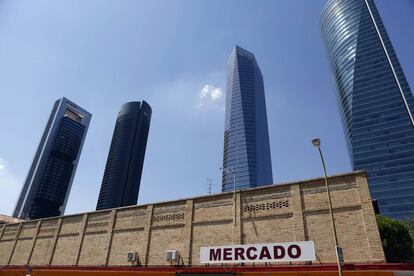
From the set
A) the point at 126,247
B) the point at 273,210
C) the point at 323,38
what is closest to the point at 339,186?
the point at 273,210

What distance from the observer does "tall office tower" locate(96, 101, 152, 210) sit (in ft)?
507

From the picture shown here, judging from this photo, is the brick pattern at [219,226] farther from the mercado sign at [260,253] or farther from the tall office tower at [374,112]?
the tall office tower at [374,112]

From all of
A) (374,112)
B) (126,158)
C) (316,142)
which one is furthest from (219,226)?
(374,112)

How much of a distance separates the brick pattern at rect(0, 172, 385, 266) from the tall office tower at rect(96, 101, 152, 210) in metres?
125

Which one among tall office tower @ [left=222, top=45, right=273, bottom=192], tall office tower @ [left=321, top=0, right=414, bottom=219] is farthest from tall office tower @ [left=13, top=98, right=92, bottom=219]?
tall office tower @ [left=321, top=0, right=414, bottom=219]

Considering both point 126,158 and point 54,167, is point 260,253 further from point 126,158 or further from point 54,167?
point 54,167

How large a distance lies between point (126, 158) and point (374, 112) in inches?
5165

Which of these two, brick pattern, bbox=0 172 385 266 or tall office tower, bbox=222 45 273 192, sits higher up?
tall office tower, bbox=222 45 273 192

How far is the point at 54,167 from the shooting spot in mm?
149375

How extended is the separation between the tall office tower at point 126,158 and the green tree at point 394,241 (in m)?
138

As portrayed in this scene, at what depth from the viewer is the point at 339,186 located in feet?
60.4

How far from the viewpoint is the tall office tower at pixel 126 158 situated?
15450 cm

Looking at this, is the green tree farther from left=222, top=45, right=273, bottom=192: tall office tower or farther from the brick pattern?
left=222, top=45, right=273, bottom=192: tall office tower

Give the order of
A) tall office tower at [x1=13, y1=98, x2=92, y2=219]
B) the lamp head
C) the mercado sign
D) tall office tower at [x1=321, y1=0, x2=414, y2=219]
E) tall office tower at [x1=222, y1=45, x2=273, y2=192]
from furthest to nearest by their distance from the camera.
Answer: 1. tall office tower at [x1=222, y1=45, x2=273, y2=192]
2. tall office tower at [x1=13, y1=98, x2=92, y2=219]
3. tall office tower at [x1=321, y1=0, x2=414, y2=219]
4. the mercado sign
5. the lamp head
